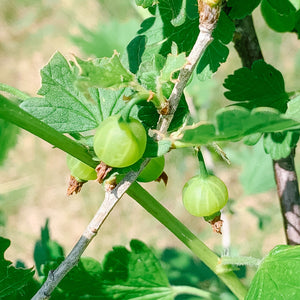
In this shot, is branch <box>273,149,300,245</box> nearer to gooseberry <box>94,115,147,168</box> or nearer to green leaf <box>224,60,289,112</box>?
green leaf <box>224,60,289,112</box>

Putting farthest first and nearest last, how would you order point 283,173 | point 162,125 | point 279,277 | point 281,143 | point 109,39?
point 109,39
point 283,173
point 281,143
point 279,277
point 162,125

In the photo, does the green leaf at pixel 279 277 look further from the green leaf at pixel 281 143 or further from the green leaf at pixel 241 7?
the green leaf at pixel 241 7

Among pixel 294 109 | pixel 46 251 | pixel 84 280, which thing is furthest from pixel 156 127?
pixel 46 251

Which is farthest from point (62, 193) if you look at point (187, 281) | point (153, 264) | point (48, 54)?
point (153, 264)

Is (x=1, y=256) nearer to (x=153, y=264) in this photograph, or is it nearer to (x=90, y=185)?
(x=153, y=264)

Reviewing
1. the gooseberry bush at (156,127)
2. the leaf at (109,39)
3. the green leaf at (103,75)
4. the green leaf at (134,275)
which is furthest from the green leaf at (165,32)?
the leaf at (109,39)

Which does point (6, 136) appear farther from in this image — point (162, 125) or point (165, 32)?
point (162, 125)
